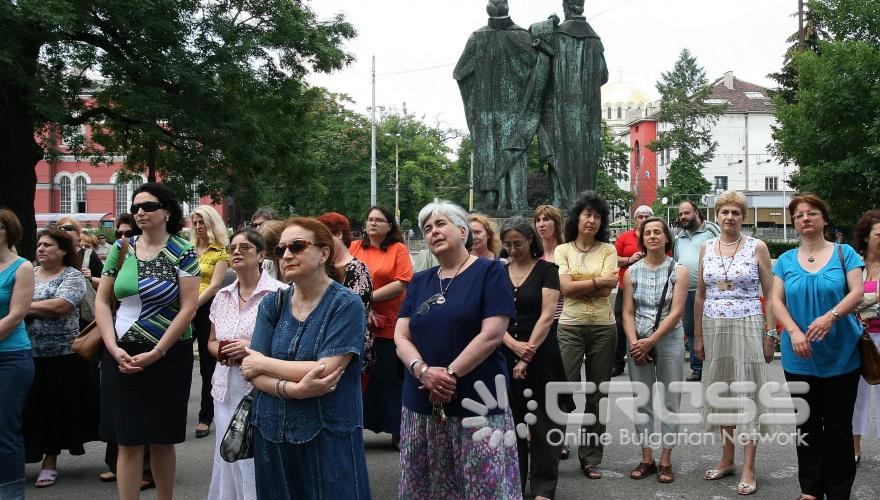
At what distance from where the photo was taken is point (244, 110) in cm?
2120

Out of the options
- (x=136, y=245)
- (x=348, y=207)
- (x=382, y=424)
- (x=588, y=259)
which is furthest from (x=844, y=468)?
(x=348, y=207)

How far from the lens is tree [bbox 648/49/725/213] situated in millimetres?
63469

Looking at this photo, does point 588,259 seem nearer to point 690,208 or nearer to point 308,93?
point 690,208

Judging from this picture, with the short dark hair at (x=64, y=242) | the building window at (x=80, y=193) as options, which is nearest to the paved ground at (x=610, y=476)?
the short dark hair at (x=64, y=242)

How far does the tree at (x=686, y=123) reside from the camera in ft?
208

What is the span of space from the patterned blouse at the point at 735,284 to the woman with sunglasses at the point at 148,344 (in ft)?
10.5

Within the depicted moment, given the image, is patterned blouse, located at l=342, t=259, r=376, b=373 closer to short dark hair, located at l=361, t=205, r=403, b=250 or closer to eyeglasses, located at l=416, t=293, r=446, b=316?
short dark hair, located at l=361, t=205, r=403, b=250

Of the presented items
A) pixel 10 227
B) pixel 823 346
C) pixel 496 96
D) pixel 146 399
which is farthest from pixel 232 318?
pixel 496 96

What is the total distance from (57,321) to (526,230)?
10.7 feet

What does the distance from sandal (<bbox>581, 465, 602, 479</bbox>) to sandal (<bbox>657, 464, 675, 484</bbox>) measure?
15.3 inches

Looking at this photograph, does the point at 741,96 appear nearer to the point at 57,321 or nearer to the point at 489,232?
the point at 489,232

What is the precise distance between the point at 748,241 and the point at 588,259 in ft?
3.40

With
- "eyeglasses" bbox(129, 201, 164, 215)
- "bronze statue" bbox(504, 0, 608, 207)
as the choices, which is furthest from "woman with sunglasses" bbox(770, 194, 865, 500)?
"bronze statue" bbox(504, 0, 608, 207)

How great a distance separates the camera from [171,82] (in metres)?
19.9
